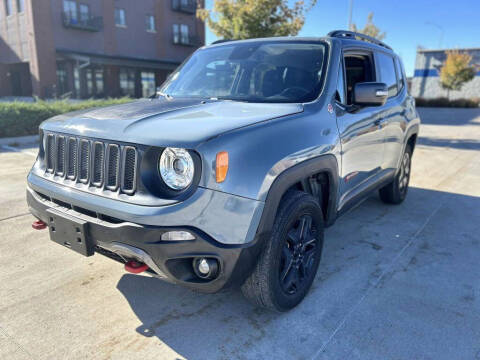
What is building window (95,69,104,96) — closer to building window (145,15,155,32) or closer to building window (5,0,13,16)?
building window (145,15,155,32)

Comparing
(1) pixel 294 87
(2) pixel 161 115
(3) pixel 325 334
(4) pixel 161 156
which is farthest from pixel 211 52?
(3) pixel 325 334

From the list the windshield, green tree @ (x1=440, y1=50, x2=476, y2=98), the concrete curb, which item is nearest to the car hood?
the windshield

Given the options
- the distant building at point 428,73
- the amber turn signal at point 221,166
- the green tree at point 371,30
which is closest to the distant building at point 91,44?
the green tree at point 371,30

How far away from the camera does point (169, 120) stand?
2387 millimetres

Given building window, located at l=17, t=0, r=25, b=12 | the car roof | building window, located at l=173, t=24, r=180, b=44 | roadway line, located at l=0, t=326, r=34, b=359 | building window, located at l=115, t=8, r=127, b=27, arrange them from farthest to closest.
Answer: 1. building window, located at l=173, t=24, r=180, b=44
2. building window, located at l=115, t=8, r=127, b=27
3. building window, located at l=17, t=0, r=25, b=12
4. the car roof
5. roadway line, located at l=0, t=326, r=34, b=359

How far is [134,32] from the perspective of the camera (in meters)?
28.1

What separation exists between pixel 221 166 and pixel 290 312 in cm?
129

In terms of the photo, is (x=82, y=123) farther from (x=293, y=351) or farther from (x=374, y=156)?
(x=374, y=156)

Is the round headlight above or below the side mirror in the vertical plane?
below

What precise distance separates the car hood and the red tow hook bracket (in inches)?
27.9

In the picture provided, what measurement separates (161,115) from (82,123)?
1.67ft

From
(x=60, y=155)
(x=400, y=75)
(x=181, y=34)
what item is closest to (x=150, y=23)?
(x=181, y=34)

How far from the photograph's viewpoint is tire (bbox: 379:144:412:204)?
5090 mm

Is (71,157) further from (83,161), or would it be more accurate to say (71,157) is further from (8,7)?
(8,7)
